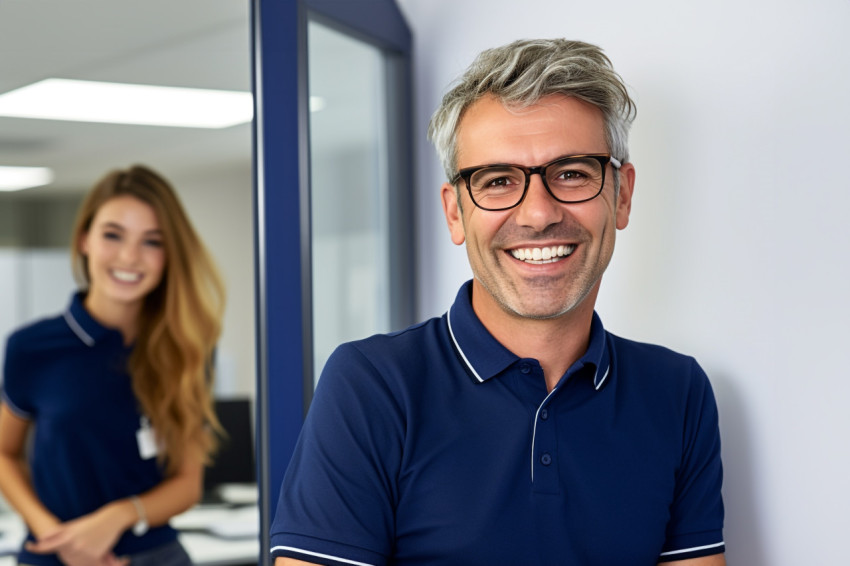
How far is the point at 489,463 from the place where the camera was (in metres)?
1.41

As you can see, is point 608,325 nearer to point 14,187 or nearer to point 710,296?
point 710,296

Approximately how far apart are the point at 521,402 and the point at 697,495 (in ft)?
1.14

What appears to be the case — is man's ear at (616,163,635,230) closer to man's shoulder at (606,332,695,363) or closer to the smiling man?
the smiling man

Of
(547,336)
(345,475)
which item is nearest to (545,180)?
(547,336)

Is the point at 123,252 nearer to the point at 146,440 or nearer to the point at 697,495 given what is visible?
the point at 146,440

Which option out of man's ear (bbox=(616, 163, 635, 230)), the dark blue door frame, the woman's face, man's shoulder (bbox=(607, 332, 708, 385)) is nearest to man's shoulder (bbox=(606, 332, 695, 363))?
man's shoulder (bbox=(607, 332, 708, 385))

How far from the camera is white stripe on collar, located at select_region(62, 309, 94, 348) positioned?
173 cm

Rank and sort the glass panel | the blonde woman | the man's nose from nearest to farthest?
the man's nose, the blonde woman, the glass panel

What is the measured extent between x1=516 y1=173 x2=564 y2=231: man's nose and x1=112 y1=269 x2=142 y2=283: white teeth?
843mm

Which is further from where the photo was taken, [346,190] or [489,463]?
[346,190]

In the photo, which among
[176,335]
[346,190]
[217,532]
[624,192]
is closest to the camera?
[624,192]

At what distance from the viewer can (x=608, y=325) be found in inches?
74.3

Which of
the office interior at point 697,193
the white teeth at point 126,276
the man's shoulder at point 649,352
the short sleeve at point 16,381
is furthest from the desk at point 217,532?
the man's shoulder at point 649,352

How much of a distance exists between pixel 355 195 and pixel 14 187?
841mm
